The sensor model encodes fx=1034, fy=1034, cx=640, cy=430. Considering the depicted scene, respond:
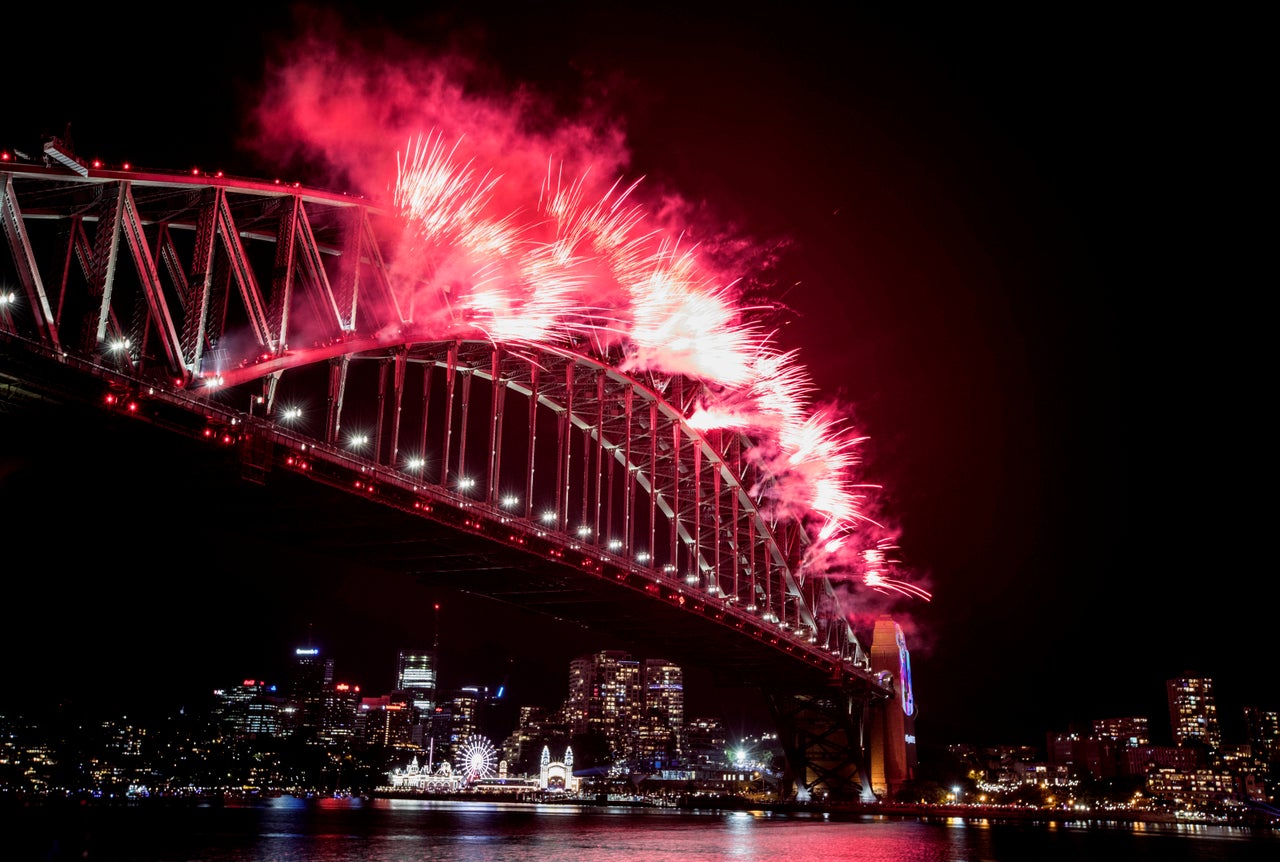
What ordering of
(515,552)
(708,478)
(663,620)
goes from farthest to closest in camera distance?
(708,478), (663,620), (515,552)

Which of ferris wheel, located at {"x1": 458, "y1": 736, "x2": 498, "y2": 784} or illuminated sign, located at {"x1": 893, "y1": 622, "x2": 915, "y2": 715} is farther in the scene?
ferris wheel, located at {"x1": 458, "y1": 736, "x2": 498, "y2": 784}

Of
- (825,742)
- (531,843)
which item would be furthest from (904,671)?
(531,843)

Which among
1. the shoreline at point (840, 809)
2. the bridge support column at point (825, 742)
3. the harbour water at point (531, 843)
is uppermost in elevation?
the bridge support column at point (825, 742)

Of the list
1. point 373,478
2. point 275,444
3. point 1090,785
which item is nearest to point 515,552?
point 373,478

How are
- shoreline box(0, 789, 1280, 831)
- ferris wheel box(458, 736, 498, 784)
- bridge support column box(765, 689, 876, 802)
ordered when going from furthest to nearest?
ferris wheel box(458, 736, 498, 784) < bridge support column box(765, 689, 876, 802) < shoreline box(0, 789, 1280, 831)

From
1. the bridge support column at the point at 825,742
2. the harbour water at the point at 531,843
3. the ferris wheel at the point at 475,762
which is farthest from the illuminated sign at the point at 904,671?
the ferris wheel at the point at 475,762

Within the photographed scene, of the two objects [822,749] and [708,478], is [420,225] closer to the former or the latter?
[708,478]

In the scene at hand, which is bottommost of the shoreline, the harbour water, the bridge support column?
the shoreline

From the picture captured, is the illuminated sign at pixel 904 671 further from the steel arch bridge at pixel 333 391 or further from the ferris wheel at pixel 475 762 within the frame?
the ferris wheel at pixel 475 762

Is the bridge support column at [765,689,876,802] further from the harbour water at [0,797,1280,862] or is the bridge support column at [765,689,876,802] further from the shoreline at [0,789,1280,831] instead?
the harbour water at [0,797,1280,862]

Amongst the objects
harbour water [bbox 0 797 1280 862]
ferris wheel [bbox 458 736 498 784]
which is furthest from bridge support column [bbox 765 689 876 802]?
ferris wheel [bbox 458 736 498 784]

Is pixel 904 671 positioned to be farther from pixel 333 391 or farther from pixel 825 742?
pixel 333 391
